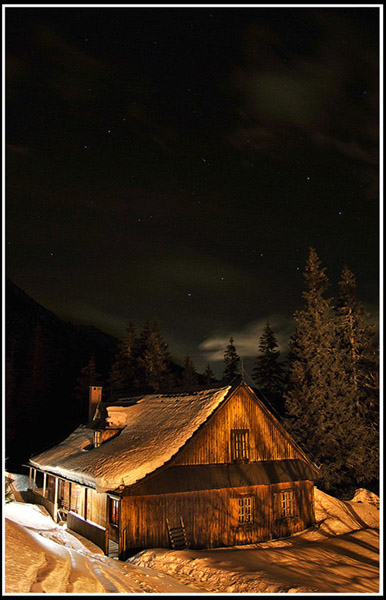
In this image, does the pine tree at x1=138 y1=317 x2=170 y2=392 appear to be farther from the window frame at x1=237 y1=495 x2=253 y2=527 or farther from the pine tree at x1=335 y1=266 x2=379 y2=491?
the window frame at x1=237 y1=495 x2=253 y2=527

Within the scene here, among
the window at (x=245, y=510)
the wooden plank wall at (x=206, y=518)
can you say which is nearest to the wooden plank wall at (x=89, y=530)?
the wooden plank wall at (x=206, y=518)

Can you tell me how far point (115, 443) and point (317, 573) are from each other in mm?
11419

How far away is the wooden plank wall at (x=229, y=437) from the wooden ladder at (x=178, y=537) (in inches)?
104

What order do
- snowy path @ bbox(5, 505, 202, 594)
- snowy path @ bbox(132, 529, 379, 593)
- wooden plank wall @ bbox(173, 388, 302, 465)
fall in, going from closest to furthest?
snowy path @ bbox(5, 505, 202, 594), snowy path @ bbox(132, 529, 379, 593), wooden plank wall @ bbox(173, 388, 302, 465)

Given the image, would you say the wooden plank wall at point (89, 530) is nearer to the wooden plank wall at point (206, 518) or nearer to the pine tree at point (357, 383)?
the wooden plank wall at point (206, 518)

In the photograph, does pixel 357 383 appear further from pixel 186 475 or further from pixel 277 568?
pixel 277 568

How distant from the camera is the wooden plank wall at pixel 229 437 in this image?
69.9 feet

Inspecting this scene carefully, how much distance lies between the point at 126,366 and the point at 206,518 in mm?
30331

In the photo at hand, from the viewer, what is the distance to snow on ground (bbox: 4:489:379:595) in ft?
35.1

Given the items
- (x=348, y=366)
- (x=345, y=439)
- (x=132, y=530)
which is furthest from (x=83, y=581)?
(x=348, y=366)

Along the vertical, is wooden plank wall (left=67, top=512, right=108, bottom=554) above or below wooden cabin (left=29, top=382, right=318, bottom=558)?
below

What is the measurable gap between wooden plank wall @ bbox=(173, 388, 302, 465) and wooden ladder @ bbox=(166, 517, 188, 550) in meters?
2.64

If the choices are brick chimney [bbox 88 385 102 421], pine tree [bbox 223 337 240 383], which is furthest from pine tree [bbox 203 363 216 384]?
brick chimney [bbox 88 385 102 421]

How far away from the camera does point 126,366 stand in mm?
49719
